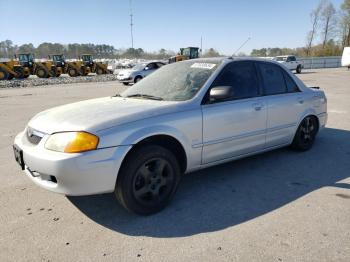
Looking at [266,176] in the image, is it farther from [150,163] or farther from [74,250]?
[74,250]

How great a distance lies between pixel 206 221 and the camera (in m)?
2.99

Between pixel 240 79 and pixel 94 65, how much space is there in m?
29.3

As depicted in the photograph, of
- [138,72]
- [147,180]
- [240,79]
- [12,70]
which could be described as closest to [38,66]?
[12,70]

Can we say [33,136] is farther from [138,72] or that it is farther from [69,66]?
[69,66]

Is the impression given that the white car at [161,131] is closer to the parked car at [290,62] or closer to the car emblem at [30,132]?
the car emblem at [30,132]

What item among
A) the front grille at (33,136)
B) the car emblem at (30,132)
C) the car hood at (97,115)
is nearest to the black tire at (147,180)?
the car hood at (97,115)

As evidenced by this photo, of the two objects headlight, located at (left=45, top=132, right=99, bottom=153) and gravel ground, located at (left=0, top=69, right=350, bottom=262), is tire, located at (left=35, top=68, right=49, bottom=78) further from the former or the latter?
headlight, located at (left=45, top=132, right=99, bottom=153)

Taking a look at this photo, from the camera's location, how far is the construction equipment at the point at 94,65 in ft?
100

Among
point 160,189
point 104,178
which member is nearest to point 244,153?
point 160,189

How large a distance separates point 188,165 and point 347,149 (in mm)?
3256

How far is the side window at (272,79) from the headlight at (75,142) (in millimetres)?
2562

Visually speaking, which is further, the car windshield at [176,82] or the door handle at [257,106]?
the door handle at [257,106]

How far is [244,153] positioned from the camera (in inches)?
157

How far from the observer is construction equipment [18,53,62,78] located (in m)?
26.4
